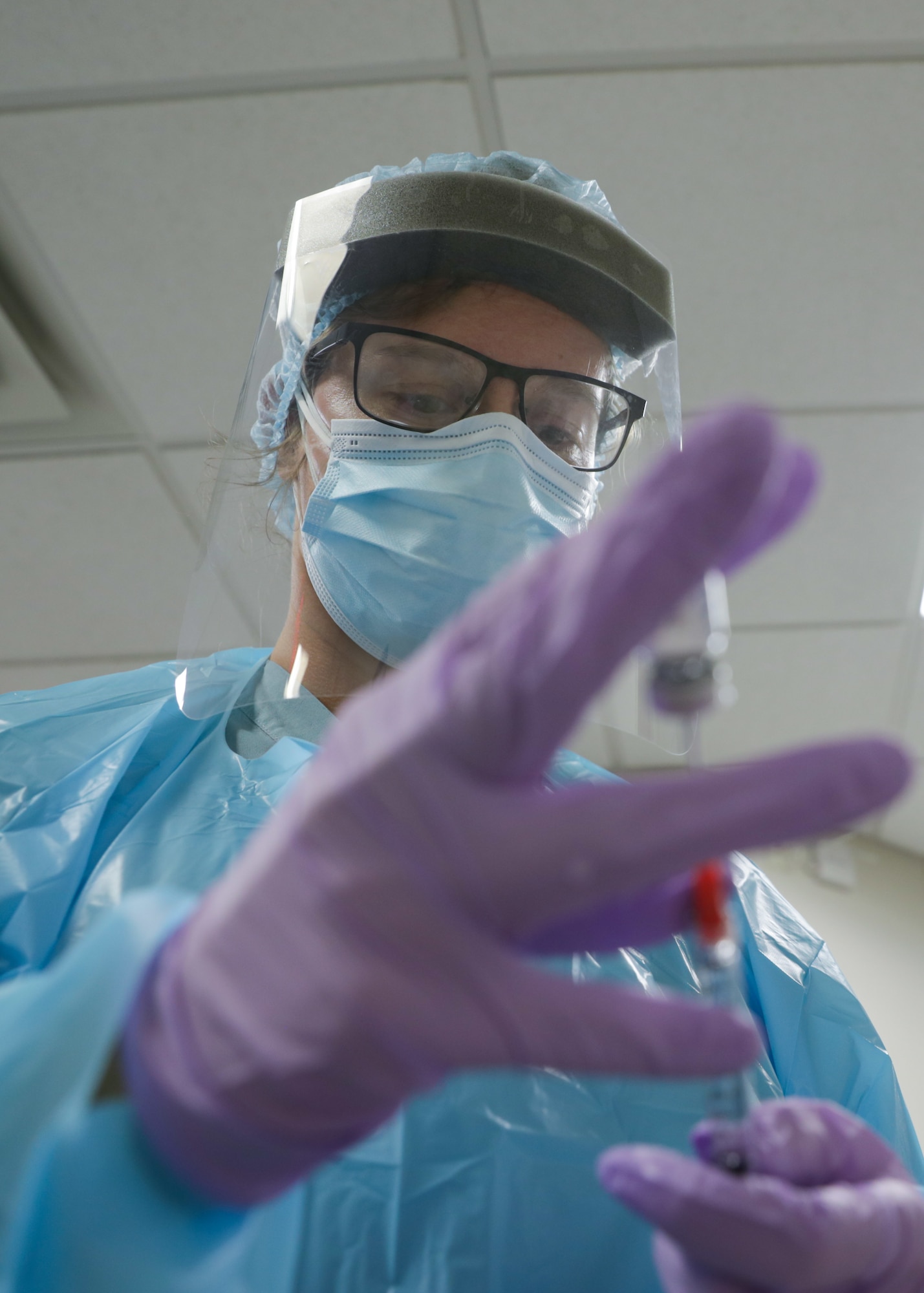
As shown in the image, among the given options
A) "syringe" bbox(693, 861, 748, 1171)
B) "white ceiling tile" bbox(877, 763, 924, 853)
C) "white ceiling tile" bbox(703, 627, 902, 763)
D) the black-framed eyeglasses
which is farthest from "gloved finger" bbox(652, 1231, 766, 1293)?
"white ceiling tile" bbox(877, 763, 924, 853)

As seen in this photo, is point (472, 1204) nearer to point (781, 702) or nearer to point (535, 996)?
point (535, 996)

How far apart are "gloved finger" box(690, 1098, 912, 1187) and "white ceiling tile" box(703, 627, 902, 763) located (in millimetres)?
1677

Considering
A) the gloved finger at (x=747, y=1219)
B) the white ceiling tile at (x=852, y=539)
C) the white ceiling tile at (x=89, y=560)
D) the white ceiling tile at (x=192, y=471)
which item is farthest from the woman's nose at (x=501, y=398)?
the white ceiling tile at (x=89, y=560)

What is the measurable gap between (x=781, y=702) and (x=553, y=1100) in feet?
6.69

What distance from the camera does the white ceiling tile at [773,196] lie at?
147 cm

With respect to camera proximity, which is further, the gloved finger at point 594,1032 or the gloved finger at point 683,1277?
the gloved finger at point 683,1277

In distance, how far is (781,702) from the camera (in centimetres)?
253

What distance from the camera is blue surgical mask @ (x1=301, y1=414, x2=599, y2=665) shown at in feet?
3.08

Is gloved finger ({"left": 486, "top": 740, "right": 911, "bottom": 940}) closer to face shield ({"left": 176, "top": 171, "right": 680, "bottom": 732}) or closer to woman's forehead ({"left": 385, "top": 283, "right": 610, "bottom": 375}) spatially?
face shield ({"left": 176, "top": 171, "right": 680, "bottom": 732})

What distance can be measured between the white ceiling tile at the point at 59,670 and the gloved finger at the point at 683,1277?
2.28 meters

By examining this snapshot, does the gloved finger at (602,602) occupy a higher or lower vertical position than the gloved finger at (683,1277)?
higher

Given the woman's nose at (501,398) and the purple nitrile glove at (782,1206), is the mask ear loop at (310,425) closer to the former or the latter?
the woman's nose at (501,398)

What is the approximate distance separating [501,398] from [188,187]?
963 millimetres

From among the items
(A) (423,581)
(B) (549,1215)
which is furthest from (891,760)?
(A) (423,581)
